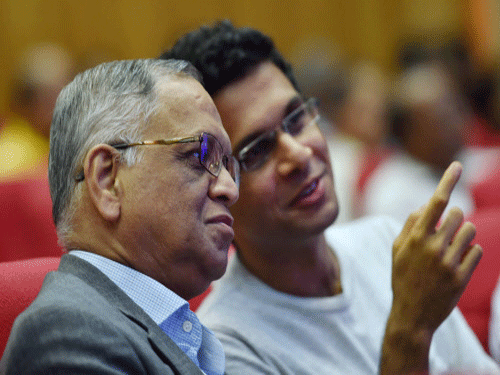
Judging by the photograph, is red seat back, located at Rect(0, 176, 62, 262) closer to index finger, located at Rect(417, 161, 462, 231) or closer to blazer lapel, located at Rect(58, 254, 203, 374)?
blazer lapel, located at Rect(58, 254, 203, 374)

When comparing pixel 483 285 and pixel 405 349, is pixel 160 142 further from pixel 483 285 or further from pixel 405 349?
pixel 483 285

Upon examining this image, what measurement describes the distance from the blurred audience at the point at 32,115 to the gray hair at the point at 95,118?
2166 millimetres

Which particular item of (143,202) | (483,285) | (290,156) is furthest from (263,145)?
(483,285)

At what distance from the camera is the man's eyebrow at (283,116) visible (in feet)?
3.88

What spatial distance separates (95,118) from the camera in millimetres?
874

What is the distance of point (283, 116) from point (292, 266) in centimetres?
31

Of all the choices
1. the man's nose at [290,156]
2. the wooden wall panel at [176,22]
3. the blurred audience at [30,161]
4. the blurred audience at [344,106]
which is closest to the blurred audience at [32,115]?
the blurred audience at [30,161]

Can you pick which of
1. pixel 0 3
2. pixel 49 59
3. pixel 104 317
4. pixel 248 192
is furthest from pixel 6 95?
pixel 104 317

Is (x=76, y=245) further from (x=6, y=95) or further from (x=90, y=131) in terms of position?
(x=6, y=95)

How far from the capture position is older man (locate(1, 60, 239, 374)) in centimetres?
83

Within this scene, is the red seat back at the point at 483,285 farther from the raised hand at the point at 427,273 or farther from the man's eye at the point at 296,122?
the man's eye at the point at 296,122

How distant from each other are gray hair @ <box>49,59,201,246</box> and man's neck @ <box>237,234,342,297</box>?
46 cm

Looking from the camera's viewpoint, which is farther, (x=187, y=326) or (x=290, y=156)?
(x=290, y=156)

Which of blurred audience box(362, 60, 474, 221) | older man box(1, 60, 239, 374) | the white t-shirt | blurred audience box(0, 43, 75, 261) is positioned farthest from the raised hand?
blurred audience box(362, 60, 474, 221)
